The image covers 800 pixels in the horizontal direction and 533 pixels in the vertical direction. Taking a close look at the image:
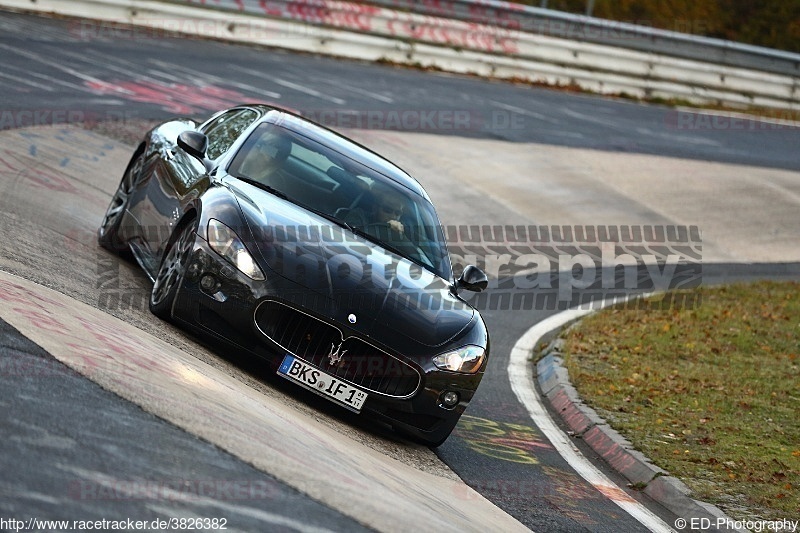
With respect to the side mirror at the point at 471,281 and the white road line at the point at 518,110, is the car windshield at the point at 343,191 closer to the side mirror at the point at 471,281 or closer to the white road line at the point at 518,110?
the side mirror at the point at 471,281

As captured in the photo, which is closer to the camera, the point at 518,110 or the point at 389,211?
the point at 389,211

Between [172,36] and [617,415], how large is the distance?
17.0 metres

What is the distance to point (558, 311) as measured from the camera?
14.2 meters

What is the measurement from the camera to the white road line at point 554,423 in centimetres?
766

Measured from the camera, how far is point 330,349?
7.16 m

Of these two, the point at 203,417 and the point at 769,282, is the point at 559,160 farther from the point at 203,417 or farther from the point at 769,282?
the point at 203,417

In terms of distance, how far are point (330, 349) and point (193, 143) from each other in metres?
2.36

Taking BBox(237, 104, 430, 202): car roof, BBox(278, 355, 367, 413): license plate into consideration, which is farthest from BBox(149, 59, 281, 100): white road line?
BBox(278, 355, 367, 413): license plate

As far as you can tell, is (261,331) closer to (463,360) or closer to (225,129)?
(463,360)

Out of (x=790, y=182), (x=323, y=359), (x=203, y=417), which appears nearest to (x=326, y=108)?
(x=790, y=182)

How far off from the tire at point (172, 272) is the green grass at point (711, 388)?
142 inches

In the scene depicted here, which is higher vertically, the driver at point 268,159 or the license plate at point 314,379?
the driver at point 268,159

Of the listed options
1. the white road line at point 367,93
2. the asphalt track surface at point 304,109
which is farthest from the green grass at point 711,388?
the white road line at point 367,93

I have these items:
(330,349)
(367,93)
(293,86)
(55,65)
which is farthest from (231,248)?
(367,93)
